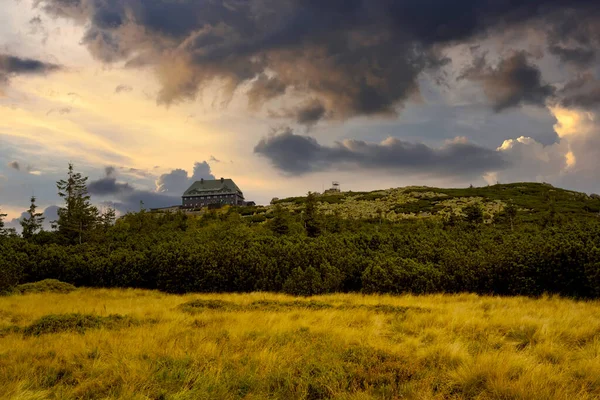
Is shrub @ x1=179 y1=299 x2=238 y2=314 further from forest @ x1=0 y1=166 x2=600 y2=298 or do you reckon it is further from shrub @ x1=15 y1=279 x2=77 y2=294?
shrub @ x1=15 y1=279 x2=77 y2=294

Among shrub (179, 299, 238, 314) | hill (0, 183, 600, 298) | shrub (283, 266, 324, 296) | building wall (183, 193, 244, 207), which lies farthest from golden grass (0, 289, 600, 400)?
building wall (183, 193, 244, 207)

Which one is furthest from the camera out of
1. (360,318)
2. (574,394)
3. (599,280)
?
(599,280)

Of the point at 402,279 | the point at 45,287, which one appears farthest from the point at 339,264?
the point at 45,287

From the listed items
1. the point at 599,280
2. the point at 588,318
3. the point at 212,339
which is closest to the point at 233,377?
the point at 212,339

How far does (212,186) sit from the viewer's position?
140125mm

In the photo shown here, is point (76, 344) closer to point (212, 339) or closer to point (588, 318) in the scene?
point (212, 339)

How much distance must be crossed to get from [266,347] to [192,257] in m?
16.5

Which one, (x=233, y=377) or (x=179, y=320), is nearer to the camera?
(x=233, y=377)

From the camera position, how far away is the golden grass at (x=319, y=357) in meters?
6.40

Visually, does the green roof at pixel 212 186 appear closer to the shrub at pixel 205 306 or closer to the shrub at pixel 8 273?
the shrub at pixel 8 273

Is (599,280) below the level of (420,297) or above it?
above

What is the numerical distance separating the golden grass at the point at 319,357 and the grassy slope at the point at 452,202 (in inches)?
1851

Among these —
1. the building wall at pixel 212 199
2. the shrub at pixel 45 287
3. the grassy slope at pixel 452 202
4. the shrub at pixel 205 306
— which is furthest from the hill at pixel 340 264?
the building wall at pixel 212 199

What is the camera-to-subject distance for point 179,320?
1259 cm
